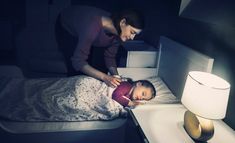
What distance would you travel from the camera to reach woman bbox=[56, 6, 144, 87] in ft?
6.48

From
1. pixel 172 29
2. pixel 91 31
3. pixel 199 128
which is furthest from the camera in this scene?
pixel 172 29

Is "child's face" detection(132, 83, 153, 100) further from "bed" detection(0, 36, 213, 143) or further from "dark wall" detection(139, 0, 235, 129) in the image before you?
"dark wall" detection(139, 0, 235, 129)

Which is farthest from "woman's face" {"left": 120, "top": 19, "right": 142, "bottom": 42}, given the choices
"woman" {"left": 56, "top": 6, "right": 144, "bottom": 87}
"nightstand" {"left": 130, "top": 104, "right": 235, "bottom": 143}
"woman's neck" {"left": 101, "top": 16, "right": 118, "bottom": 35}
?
"nightstand" {"left": 130, "top": 104, "right": 235, "bottom": 143}

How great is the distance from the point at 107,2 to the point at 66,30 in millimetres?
1705

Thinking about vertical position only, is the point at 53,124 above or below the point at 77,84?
below

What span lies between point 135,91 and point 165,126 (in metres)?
0.74

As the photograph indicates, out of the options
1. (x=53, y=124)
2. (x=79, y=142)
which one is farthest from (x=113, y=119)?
(x=53, y=124)

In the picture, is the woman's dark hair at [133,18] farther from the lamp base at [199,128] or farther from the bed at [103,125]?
the lamp base at [199,128]

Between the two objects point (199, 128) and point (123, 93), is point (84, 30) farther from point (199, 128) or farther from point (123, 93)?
point (199, 128)

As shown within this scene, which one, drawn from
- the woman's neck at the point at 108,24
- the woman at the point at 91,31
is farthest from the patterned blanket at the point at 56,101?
the woman's neck at the point at 108,24

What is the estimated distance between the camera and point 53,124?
180 centimetres

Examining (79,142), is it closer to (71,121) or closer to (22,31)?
(71,121)

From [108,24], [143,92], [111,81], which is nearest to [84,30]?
[108,24]

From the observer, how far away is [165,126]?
1.48 m
